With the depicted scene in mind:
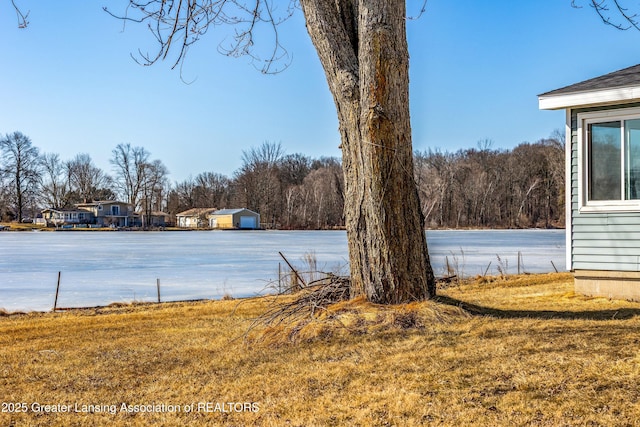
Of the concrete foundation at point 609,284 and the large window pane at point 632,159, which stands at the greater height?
the large window pane at point 632,159

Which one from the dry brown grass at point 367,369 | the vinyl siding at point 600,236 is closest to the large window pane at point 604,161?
the vinyl siding at point 600,236

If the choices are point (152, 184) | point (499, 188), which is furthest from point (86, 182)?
point (499, 188)

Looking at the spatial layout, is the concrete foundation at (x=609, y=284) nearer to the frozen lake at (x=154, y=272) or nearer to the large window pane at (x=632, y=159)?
the large window pane at (x=632, y=159)

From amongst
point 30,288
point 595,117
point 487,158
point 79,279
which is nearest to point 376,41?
point 595,117

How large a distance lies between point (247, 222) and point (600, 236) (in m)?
57.4

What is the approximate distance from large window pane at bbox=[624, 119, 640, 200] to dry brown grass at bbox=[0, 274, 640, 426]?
1633 mm

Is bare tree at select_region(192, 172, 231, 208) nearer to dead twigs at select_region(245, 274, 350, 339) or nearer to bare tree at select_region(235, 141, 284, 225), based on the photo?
bare tree at select_region(235, 141, 284, 225)

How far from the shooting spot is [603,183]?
823 cm

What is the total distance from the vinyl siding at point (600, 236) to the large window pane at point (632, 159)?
26 cm

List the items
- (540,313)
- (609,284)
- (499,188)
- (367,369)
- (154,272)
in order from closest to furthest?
(367,369) < (540,313) < (609,284) < (154,272) < (499,188)

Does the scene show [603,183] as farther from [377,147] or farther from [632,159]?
[377,147]

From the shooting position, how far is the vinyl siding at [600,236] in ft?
26.3

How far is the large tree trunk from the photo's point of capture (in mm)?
6023

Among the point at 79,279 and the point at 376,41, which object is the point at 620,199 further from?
the point at 79,279
